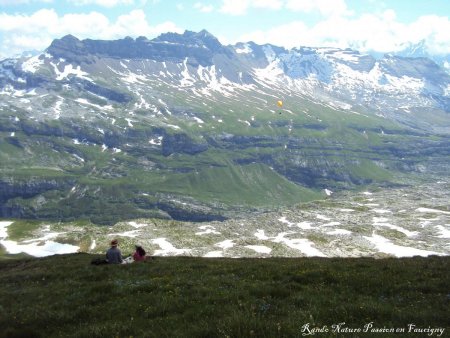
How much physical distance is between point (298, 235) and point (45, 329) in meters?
120

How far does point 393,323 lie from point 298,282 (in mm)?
7713

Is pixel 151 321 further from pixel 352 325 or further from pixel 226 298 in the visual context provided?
pixel 352 325

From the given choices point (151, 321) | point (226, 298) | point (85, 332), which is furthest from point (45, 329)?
point (226, 298)

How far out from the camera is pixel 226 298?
17.1m

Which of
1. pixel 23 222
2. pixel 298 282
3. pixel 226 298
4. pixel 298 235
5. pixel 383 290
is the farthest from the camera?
pixel 23 222

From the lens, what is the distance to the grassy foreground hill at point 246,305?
13.1 metres

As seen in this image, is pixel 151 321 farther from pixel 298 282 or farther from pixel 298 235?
pixel 298 235

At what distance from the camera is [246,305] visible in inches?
619

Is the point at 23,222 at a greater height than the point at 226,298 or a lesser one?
lesser

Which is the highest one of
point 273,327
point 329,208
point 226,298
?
point 273,327

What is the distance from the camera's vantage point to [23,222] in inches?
7313

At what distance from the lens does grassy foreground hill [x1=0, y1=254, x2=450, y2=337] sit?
13.1 m

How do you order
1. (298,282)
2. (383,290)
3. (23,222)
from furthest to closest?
(23,222)
(298,282)
(383,290)

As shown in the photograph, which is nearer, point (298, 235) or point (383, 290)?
point (383, 290)
